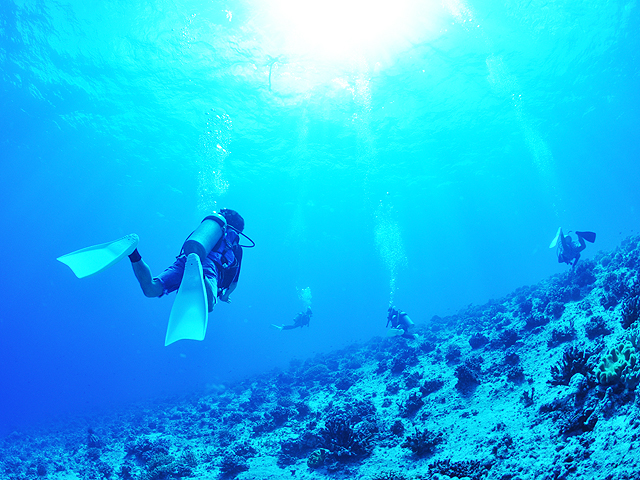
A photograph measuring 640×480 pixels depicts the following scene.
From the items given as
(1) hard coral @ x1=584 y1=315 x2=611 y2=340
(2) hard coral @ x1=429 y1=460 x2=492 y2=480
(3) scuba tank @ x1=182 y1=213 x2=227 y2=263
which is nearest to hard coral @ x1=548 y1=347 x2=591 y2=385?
(1) hard coral @ x1=584 y1=315 x2=611 y2=340

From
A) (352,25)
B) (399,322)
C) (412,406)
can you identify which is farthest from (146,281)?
(352,25)

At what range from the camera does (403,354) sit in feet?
32.7

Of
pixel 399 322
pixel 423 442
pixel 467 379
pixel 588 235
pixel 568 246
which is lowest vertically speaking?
pixel 423 442

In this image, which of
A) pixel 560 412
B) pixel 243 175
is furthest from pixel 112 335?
pixel 560 412

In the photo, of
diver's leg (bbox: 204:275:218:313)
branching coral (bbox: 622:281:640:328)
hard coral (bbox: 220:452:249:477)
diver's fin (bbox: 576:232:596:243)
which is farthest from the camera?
diver's fin (bbox: 576:232:596:243)

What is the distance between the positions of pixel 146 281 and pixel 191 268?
2.54 ft

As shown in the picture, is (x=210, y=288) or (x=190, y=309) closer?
(x=190, y=309)

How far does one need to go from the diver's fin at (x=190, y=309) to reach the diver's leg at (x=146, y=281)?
0.63 m

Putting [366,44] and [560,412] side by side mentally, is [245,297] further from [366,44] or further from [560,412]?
[560,412]

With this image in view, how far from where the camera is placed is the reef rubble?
3.46 metres

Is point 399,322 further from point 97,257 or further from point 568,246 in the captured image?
point 97,257

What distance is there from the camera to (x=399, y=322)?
11.3 metres

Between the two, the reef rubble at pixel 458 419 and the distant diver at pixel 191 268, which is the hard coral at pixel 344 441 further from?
the distant diver at pixel 191 268

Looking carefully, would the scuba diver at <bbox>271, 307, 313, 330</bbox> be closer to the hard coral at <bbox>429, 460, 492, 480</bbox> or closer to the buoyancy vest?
the buoyancy vest
